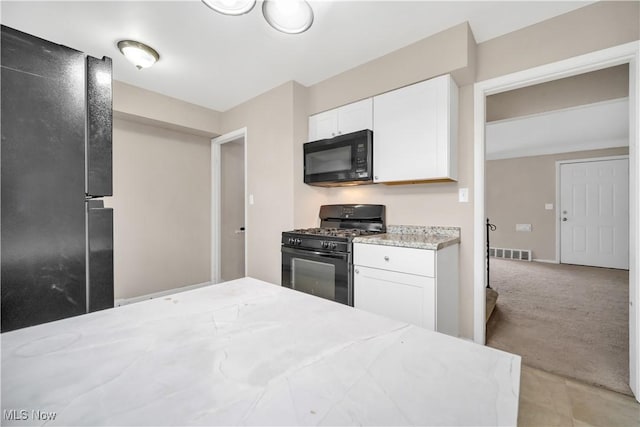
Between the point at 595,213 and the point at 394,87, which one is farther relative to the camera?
the point at 595,213

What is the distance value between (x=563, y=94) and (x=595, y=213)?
3.84m

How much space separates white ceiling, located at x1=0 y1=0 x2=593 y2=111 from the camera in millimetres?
1777

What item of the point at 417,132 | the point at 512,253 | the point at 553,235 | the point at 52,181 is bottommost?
the point at 512,253

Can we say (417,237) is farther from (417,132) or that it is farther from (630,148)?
(630,148)

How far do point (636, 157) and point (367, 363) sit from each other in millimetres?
2062

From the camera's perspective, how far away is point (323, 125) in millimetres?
2797

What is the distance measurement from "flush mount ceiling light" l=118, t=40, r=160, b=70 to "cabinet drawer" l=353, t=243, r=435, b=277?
7.35ft

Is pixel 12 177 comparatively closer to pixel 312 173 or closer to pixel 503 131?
Result: pixel 312 173

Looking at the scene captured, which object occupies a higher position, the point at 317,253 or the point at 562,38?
the point at 562,38

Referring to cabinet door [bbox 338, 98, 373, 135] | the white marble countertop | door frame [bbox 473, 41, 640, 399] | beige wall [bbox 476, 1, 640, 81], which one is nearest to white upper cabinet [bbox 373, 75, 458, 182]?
cabinet door [bbox 338, 98, 373, 135]

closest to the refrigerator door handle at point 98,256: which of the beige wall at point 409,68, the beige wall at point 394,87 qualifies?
the beige wall at point 394,87

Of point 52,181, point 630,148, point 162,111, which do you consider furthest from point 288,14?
point 162,111

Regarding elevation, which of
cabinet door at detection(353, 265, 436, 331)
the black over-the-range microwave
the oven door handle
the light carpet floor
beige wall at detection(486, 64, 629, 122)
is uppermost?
beige wall at detection(486, 64, 629, 122)

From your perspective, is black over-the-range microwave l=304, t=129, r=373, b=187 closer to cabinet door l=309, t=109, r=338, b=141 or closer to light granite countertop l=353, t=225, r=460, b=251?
cabinet door l=309, t=109, r=338, b=141
